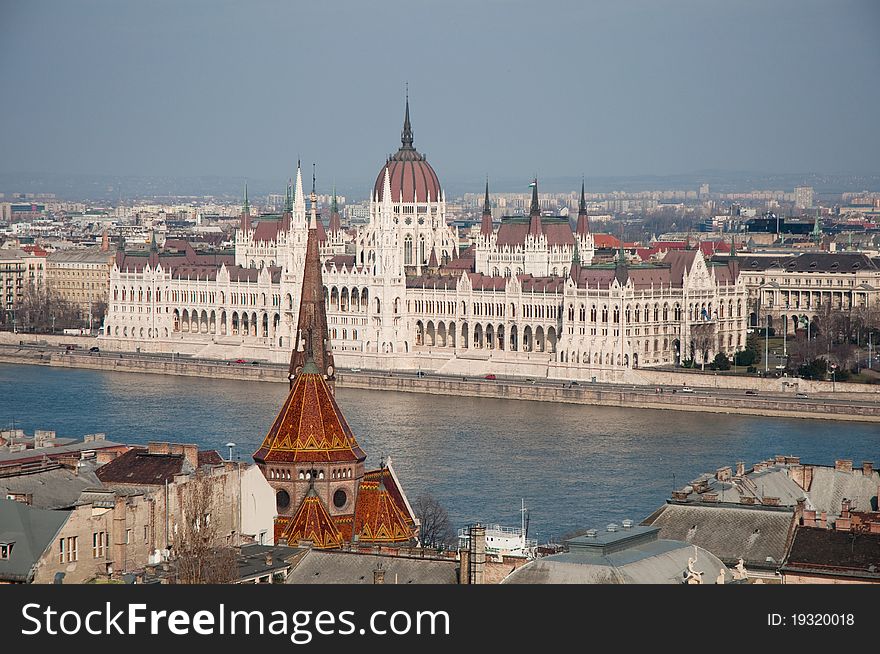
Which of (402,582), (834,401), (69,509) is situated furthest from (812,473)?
(834,401)

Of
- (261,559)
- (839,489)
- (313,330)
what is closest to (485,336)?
(313,330)

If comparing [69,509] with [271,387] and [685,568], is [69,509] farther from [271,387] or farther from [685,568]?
[271,387]

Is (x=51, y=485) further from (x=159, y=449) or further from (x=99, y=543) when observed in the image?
(x=99, y=543)

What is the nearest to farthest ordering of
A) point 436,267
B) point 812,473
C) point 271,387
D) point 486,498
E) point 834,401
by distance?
1. point 812,473
2. point 486,498
3. point 834,401
4. point 271,387
5. point 436,267

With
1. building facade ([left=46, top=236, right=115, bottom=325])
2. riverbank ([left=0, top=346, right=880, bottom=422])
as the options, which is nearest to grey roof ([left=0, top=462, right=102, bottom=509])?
riverbank ([left=0, top=346, right=880, bottom=422])

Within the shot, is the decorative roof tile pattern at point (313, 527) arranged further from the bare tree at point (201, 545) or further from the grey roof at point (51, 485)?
the grey roof at point (51, 485)

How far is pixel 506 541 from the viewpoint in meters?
28.5

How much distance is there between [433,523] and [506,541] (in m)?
2.65

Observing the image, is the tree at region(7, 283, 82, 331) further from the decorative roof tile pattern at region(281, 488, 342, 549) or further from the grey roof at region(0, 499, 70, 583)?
the grey roof at region(0, 499, 70, 583)

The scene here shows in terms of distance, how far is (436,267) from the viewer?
7456 centimetres

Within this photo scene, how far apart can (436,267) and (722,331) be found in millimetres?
11415

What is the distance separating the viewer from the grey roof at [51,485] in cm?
2467

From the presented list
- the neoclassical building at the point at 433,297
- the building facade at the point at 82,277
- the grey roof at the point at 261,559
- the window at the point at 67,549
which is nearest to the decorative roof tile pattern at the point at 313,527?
the grey roof at the point at 261,559

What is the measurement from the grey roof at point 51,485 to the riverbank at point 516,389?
29360 mm
